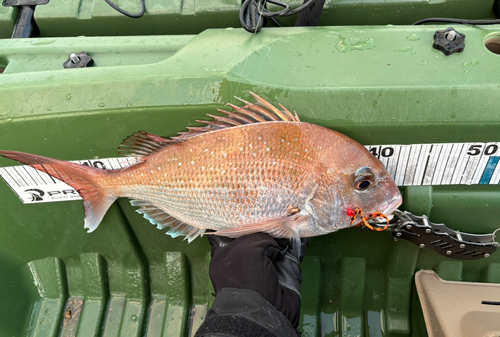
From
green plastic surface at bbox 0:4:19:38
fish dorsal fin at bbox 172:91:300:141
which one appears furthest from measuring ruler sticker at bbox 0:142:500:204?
green plastic surface at bbox 0:4:19:38

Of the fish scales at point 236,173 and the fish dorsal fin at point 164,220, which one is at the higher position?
the fish scales at point 236,173

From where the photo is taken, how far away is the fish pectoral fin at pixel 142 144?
1438 millimetres

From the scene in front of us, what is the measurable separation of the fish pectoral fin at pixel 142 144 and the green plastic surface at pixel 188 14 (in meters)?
0.98

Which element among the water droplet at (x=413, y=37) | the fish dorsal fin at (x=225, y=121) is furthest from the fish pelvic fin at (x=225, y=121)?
the water droplet at (x=413, y=37)

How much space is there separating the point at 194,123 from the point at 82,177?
572 mm

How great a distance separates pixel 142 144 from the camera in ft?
4.79

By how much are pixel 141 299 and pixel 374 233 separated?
1451mm

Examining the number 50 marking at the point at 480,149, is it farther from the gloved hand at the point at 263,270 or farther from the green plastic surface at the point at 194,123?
the gloved hand at the point at 263,270

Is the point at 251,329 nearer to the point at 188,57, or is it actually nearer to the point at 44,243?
the point at 188,57

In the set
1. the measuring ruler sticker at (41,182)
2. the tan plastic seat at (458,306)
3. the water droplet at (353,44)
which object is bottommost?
the tan plastic seat at (458,306)

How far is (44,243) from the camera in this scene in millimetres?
1911

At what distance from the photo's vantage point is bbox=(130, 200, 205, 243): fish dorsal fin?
161 centimetres

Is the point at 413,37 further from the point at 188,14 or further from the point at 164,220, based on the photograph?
the point at 164,220

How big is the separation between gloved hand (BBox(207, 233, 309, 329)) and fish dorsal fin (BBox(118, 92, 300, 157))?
20.1 inches
